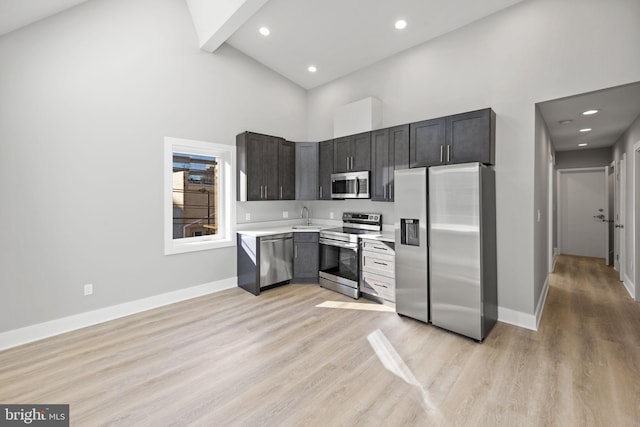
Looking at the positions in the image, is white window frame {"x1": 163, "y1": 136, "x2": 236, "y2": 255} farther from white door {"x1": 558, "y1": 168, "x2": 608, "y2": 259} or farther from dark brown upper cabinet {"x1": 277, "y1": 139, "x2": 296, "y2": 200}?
white door {"x1": 558, "y1": 168, "x2": 608, "y2": 259}

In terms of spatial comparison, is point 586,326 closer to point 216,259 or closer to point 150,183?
point 216,259

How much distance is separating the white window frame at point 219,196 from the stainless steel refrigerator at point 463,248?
3.02m

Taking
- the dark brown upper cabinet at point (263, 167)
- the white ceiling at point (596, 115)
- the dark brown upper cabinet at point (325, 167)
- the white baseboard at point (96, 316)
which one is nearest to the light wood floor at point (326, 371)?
the white baseboard at point (96, 316)

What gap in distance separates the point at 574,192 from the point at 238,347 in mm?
8110

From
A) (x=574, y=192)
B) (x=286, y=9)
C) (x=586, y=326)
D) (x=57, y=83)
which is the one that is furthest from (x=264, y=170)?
(x=574, y=192)

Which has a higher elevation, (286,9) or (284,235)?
(286,9)

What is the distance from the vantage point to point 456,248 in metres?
2.95

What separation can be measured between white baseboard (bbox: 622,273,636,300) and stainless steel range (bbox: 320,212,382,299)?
3555 mm

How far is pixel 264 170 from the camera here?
15.2ft

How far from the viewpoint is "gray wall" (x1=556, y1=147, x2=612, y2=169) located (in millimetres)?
6227

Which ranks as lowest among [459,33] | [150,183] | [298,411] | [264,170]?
[298,411]

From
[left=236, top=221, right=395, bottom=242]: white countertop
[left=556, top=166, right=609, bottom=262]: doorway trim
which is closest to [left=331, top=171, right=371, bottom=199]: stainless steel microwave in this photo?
[left=236, top=221, right=395, bottom=242]: white countertop

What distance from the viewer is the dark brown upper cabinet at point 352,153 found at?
429cm

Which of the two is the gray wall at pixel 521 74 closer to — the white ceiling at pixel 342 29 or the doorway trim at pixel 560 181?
→ the white ceiling at pixel 342 29
